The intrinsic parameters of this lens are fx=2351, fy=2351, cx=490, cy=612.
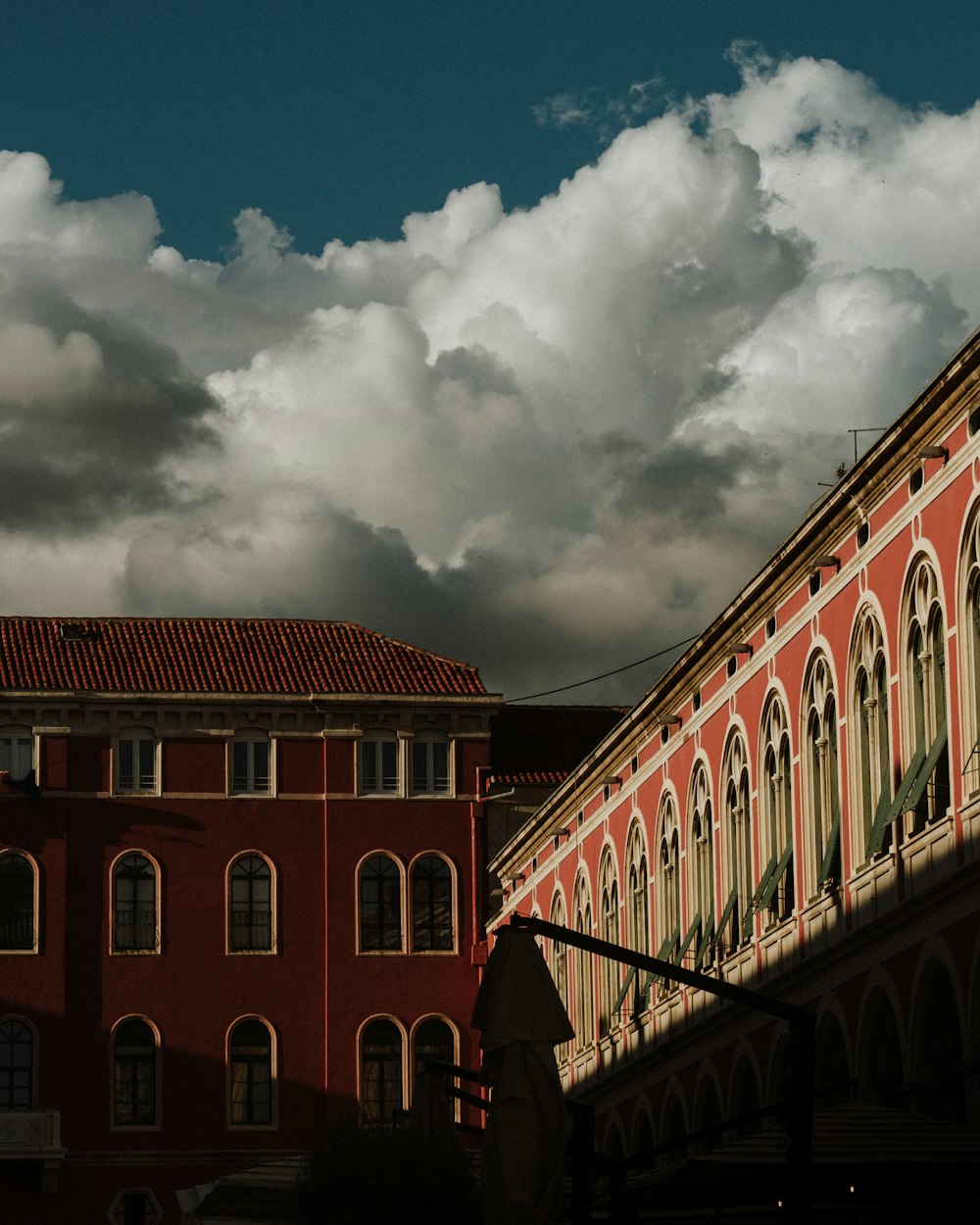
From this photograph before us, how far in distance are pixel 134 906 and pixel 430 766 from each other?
8.12m

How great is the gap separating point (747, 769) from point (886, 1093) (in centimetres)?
862

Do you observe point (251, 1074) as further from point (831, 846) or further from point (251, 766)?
point (831, 846)

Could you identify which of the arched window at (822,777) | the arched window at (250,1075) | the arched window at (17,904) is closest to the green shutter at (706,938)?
the arched window at (822,777)

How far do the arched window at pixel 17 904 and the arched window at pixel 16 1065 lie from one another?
1.81 metres

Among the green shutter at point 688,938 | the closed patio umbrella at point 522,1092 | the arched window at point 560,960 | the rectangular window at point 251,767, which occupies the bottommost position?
the closed patio umbrella at point 522,1092

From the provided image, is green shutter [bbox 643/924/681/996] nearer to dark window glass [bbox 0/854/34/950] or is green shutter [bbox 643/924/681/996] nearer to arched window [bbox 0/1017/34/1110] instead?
arched window [bbox 0/1017/34/1110]

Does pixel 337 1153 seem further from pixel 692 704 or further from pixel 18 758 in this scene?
pixel 18 758

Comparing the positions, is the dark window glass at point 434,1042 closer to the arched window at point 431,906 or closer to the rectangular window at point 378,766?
the arched window at point 431,906

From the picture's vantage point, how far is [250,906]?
5775 centimetres

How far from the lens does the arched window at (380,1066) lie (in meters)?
57.0

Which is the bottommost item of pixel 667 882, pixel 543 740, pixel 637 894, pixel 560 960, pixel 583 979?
pixel 583 979

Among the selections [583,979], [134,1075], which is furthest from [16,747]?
[583,979]

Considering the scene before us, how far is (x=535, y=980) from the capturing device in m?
18.2

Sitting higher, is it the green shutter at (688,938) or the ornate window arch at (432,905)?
the ornate window arch at (432,905)
